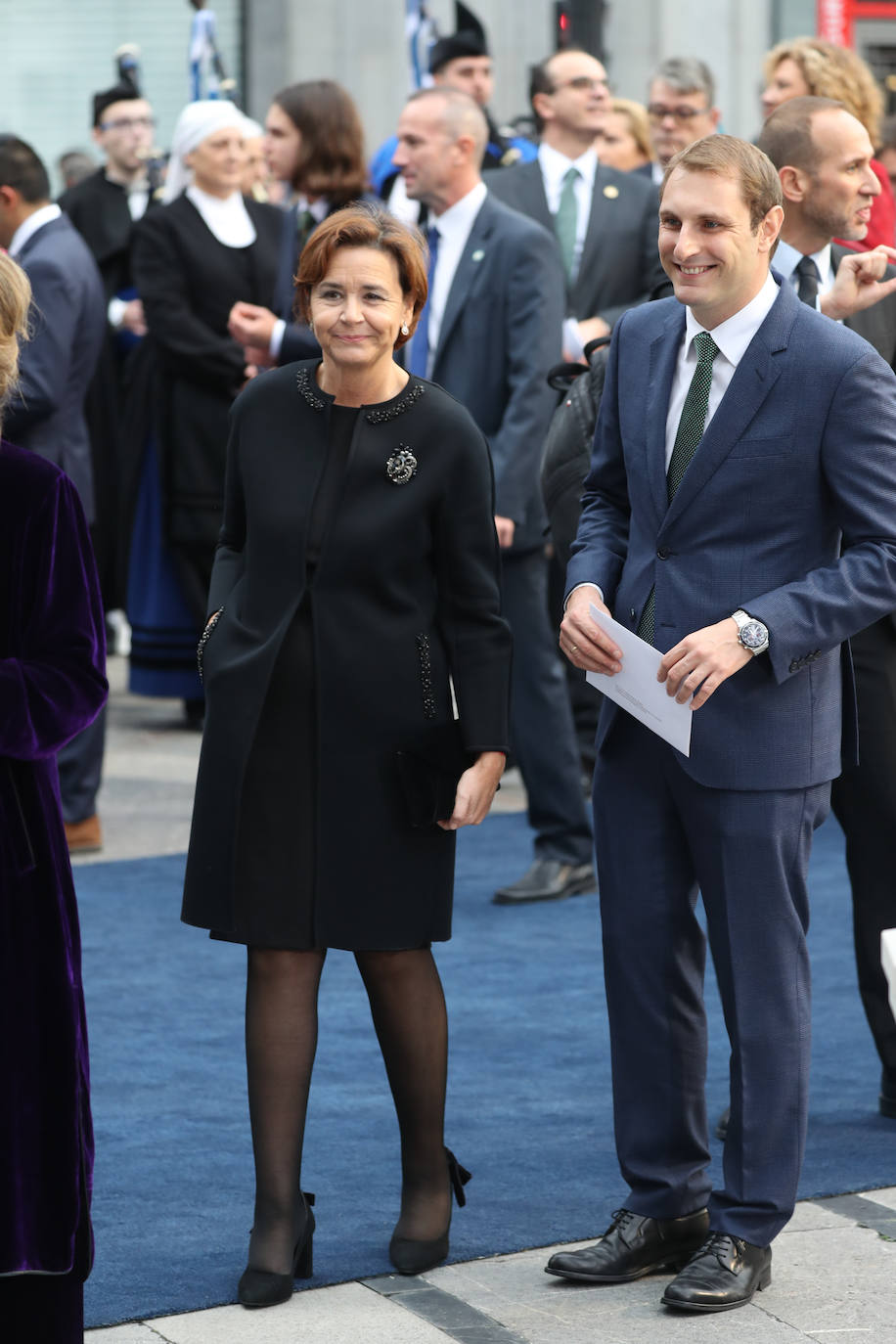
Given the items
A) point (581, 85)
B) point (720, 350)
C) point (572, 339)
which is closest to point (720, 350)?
point (720, 350)

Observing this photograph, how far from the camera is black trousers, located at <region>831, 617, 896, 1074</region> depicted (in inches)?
189

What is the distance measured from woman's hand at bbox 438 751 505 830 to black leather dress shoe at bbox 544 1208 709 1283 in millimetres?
759

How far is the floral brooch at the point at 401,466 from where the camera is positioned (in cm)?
391

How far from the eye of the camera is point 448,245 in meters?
6.80

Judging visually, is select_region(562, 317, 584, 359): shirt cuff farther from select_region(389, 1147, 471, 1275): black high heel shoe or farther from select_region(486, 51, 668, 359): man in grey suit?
select_region(389, 1147, 471, 1275): black high heel shoe

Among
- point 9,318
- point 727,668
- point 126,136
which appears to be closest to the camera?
point 9,318

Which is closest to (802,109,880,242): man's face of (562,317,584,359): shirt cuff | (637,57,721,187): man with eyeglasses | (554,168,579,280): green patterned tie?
(562,317,584,359): shirt cuff

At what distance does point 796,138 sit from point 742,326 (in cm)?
104

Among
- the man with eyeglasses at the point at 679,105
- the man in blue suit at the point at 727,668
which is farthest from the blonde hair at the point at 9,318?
the man with eyeglasses at the point at 679,105

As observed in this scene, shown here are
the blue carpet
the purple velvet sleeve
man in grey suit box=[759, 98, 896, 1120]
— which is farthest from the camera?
man in grey suit box=[759, 98, 896, 1120]

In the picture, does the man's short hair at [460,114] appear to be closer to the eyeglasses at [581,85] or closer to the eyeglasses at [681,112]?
the eyeglasses at [581,85]

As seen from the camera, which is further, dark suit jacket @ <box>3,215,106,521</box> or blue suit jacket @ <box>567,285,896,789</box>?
dark suit jacket @ <box>3,215,106,521</box>

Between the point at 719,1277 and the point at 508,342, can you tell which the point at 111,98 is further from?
the point at 719,1277

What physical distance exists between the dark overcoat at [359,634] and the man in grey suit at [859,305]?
106 centimetres
